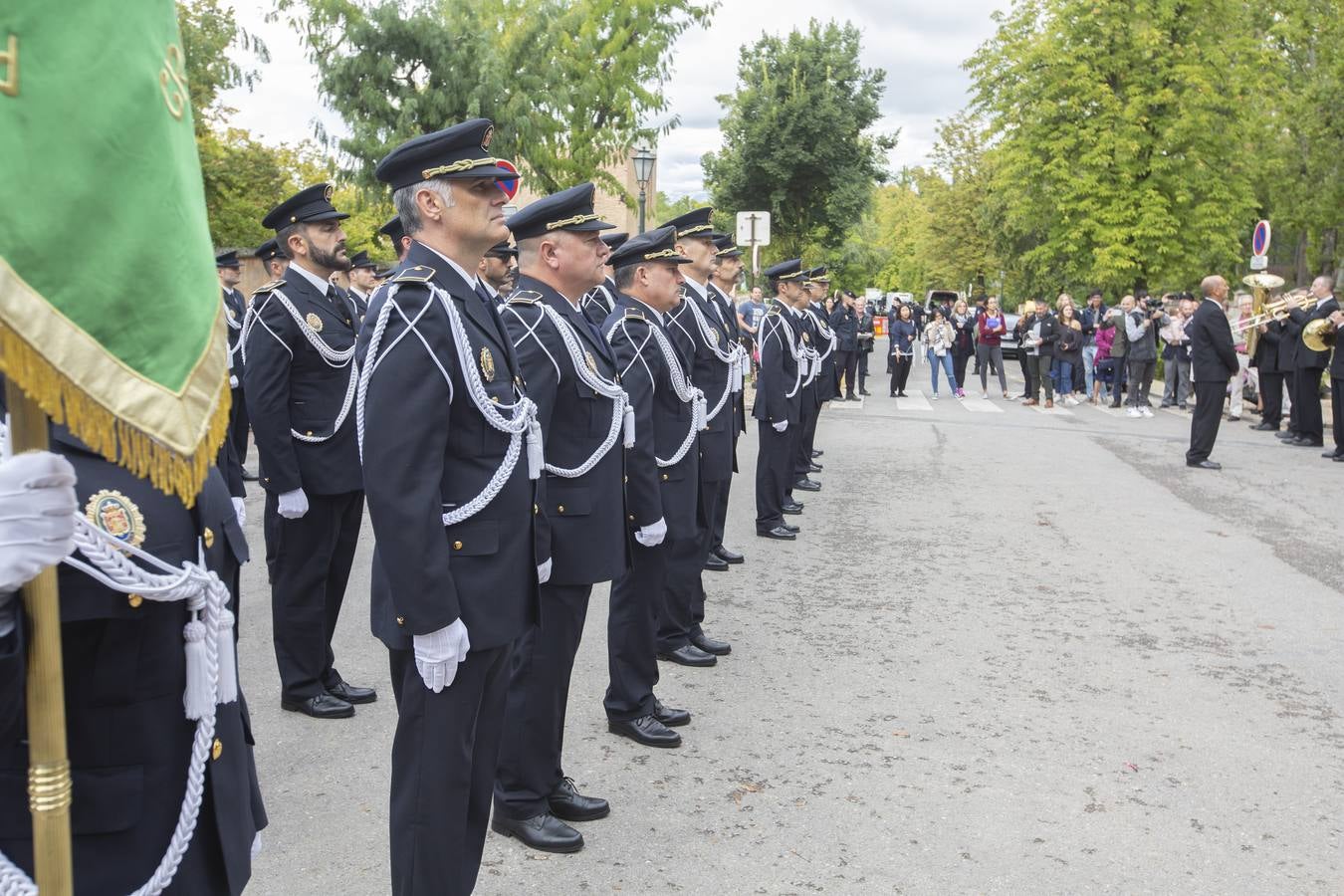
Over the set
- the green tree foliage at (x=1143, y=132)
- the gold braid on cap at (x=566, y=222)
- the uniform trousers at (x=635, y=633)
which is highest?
the green tree foliage at (x=1143, y=132)

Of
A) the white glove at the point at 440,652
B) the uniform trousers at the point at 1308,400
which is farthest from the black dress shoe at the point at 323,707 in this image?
the uniform trousers at the point at 1308,400

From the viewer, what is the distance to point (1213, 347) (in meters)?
12.7

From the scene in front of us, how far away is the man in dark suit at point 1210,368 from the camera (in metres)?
12.7

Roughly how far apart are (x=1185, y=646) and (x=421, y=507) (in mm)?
4893

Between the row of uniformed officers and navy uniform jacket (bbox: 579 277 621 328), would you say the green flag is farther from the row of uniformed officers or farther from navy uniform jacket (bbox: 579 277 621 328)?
navy uniform jacket (bbox: 579 277 621 328)

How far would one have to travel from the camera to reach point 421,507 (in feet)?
9.45

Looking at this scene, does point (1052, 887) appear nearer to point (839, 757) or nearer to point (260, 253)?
point (839, 757)

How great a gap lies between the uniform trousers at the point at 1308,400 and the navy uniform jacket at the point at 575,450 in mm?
13691

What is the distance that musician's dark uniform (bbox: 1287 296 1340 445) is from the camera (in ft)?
48.1

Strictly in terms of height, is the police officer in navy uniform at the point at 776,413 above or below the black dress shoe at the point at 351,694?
above

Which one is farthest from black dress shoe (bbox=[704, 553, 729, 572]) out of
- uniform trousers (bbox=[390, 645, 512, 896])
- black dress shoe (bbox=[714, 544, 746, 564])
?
uniform trousers (bbox=[390, 645, 512, 896])

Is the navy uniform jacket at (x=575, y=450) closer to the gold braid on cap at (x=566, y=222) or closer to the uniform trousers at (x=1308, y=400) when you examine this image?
the gold braid on cap at (x=566, y=222)

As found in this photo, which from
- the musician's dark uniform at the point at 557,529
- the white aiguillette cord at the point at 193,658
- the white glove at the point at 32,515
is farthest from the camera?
the musician's dark uniform at the point at 557,529

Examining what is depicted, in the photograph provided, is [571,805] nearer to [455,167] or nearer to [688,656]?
[688,656]
